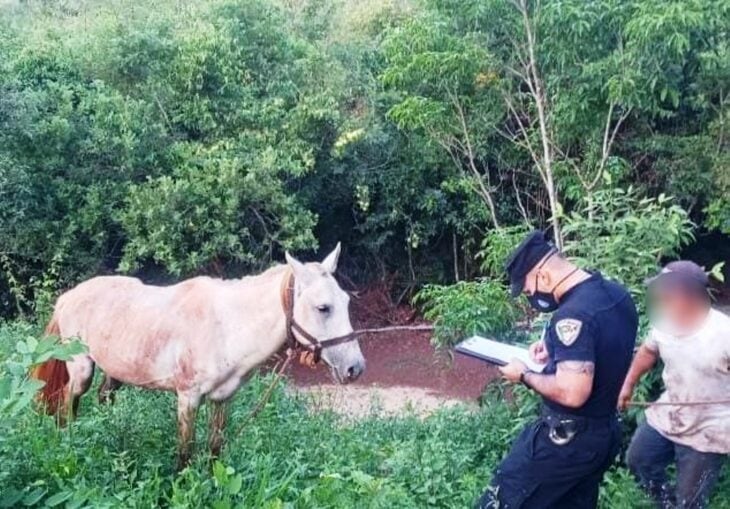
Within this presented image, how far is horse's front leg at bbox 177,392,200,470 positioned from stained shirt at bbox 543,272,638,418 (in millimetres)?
2179

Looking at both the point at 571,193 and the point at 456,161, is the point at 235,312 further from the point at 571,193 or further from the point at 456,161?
the point at 456,161

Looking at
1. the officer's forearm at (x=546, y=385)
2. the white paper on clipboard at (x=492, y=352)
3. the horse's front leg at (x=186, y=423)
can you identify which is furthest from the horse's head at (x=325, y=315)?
the officer's forearm at (x=546, y=385)

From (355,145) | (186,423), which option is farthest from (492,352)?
(355,145)

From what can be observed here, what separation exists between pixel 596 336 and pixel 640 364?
1.16 m

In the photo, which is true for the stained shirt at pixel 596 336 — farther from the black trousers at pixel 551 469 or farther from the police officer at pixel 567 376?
the black trousers at pixel 551 469

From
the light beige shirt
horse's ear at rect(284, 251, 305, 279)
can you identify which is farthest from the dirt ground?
the light beige shirt

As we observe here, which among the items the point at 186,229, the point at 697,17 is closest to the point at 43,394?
the point at 186,229

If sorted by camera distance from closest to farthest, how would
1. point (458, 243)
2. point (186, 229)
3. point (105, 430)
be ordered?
point (105, 430), point (186, 229), point (458, 243)

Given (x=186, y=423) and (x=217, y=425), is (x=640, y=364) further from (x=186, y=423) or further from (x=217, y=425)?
(x=186, y=423)

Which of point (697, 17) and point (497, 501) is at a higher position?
point (697, 17)

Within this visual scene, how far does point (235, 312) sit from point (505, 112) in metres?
6.89

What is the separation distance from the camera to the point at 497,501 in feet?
12.8

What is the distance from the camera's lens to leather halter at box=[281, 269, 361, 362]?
473 centimetres

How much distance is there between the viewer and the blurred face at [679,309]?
166 inches
